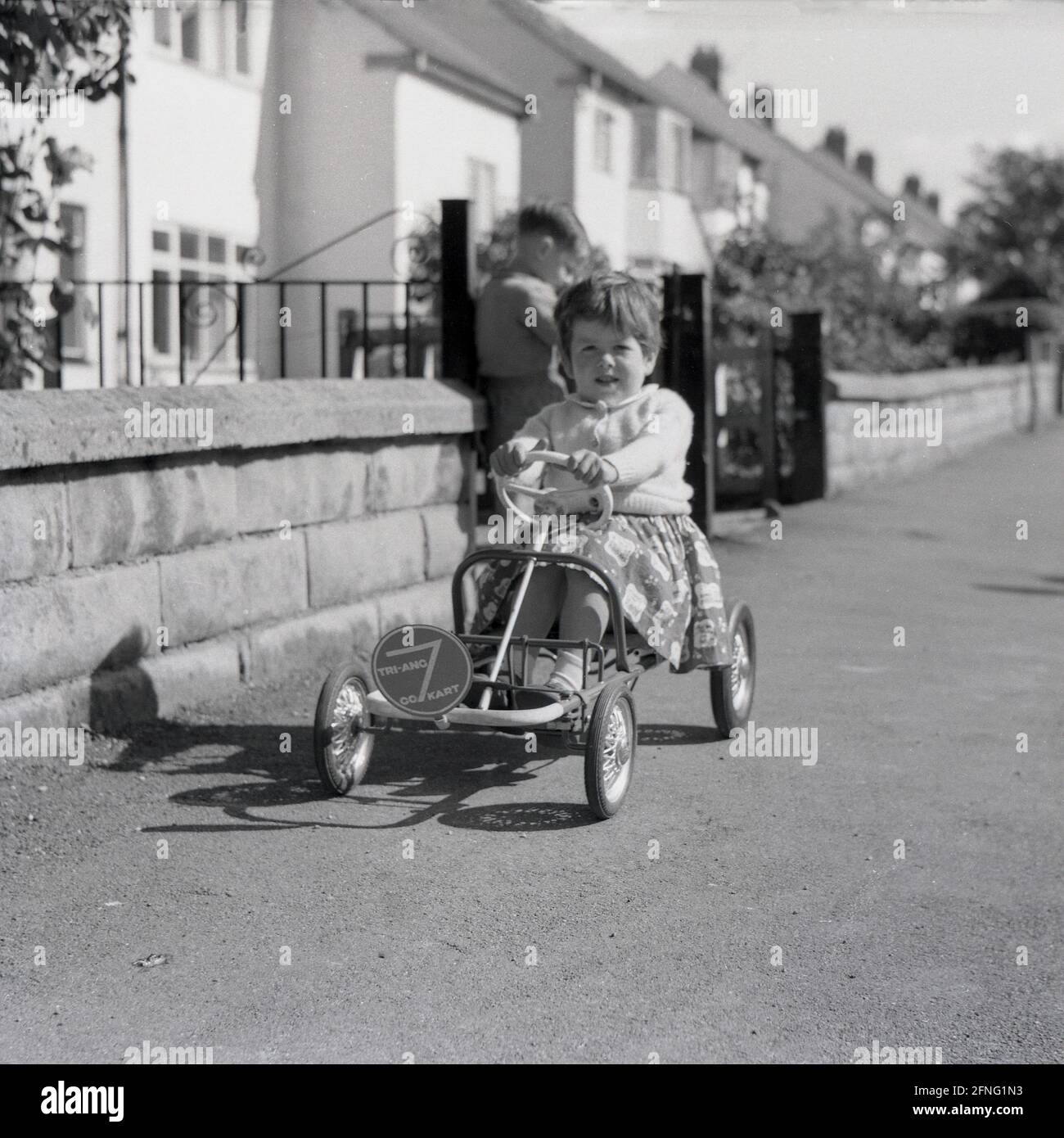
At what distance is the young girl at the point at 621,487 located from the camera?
5.02 m

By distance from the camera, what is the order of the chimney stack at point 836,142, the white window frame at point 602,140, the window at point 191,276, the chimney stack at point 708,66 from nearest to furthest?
the window at point 191,276
the white window frame at point 602,140
the chimney stack at point 708,66
the chimney stack at point 836,142

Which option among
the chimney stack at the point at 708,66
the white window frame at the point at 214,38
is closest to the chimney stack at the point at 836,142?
the chimney stack at the point at 708,66

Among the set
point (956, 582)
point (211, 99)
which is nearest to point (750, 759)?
point (956, 582)

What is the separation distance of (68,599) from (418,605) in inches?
84.4

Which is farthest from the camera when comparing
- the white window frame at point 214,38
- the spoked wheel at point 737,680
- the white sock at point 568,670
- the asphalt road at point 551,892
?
the white window frame at point 214,38

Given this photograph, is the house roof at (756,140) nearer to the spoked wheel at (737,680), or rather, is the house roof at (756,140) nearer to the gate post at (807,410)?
the gate post at (807,410)

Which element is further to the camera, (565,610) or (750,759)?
(750,759)

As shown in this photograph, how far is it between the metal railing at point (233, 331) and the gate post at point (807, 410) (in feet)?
8.50

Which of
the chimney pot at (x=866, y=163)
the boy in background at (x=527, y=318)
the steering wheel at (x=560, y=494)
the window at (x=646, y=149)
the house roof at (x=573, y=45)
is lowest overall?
the steering wheel at (x=560, y=494)

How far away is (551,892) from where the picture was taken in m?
4.01

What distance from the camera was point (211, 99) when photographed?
818 inches

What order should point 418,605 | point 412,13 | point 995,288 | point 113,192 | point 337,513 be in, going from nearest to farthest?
point 337,513, point 418,605, point 113,192, point 412,13, point 995,288

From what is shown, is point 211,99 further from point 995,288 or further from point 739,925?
point 995,288
